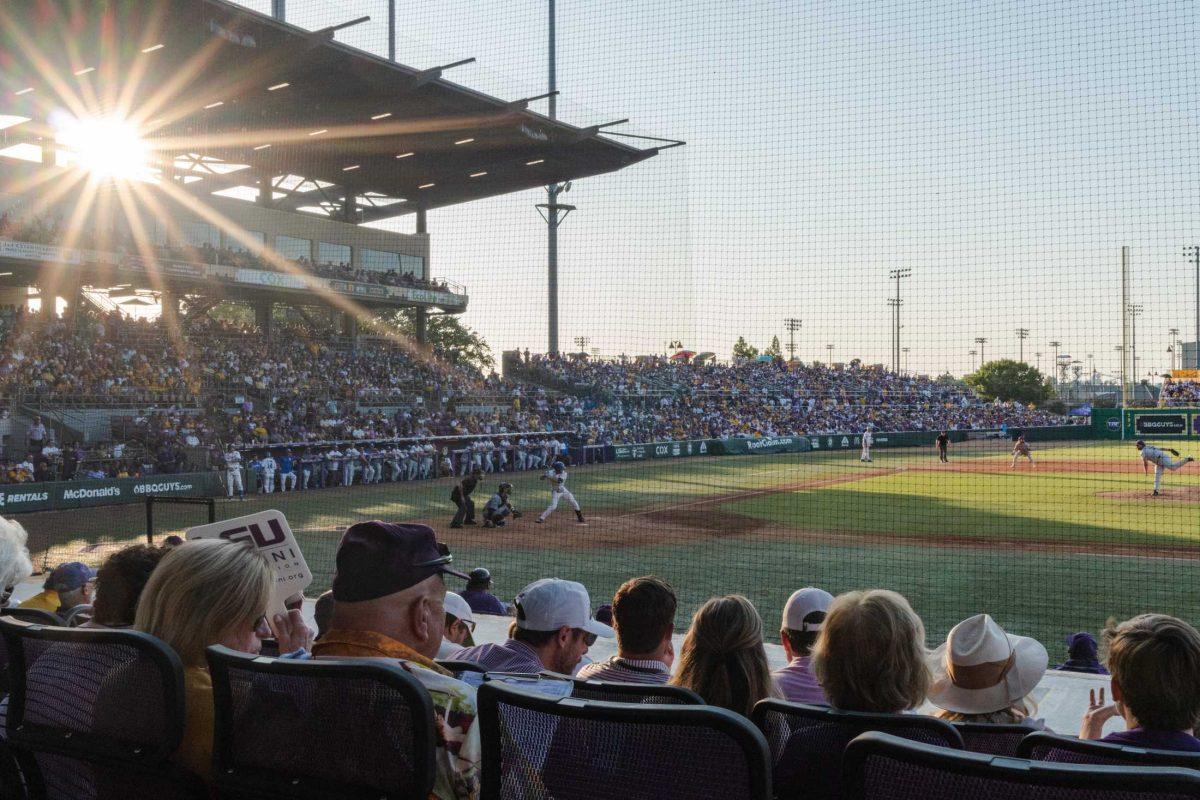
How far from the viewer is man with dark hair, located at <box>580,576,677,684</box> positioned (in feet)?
10.9

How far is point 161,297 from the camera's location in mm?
32531

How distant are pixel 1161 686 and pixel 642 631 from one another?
1.60 meters

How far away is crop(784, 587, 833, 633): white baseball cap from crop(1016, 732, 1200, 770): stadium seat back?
1985 millimetres

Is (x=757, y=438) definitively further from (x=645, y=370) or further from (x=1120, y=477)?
(x=1120, y=477)

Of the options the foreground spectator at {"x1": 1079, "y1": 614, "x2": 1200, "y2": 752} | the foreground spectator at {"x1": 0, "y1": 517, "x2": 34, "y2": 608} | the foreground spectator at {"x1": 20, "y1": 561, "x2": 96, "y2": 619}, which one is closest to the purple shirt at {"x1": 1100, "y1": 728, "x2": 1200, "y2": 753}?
the foreground spectator at {"x1": 1079, "y1": 614, "x2": 1200, "y2": 752}

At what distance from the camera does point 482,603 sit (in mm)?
8484

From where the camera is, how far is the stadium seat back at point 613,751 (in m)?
1.75

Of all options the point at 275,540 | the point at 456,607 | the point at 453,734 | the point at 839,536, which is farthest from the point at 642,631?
the point at 839,536

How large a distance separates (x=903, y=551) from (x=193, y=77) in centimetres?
2112

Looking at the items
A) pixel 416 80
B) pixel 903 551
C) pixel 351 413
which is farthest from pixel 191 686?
pixel 351 413

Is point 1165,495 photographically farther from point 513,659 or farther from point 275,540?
point 275,540

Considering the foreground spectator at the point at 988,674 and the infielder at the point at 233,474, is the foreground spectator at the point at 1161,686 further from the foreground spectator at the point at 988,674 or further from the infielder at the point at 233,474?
the infielder at the point at 233,474

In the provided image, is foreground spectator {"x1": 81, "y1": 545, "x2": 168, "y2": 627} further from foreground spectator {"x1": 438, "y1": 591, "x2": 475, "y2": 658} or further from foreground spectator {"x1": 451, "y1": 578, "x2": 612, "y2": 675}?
foreground spectator {"x1": 438, "y1": 591, "x2": 475, "y2": 658}

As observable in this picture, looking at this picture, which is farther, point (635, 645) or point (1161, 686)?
point (635, 645)
